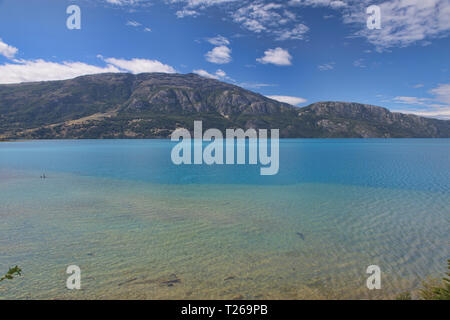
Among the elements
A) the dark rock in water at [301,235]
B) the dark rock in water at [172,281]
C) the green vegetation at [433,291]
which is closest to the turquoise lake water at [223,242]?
the dark rock in water at [172,281]

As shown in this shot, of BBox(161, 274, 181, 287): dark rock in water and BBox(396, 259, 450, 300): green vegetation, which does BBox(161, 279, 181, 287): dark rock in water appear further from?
BBox(396, 259, 450, 300): green vegetation

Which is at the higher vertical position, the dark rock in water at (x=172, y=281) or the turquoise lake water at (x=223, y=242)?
the turquoise lake water at (x=223, y=242)

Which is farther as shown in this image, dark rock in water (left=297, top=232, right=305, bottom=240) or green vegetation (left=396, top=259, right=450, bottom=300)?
dark rock in water (left=297, top=232, right=305, bottom=240)

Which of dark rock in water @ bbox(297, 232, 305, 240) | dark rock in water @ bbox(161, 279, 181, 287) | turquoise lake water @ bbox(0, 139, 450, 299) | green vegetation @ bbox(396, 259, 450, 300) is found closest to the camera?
green vegetation @ bbox(396, 259, 450, 300)

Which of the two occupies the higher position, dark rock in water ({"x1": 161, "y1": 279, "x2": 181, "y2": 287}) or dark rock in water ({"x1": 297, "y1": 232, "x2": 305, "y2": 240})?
dark rock in water ({"x1": 297, "y1": 232, "x2": 305, "y2": 240})

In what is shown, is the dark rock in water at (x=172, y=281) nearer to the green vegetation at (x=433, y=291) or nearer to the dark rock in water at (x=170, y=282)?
the dark rock in water at (x=170, y=282)

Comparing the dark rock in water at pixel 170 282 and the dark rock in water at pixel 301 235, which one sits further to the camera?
the dark rock in water at pixel 301 235

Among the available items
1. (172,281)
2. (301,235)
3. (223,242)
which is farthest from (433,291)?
(172,281)

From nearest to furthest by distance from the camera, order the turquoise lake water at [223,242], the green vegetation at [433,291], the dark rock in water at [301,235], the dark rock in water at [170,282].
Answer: the green vegetation at [433,291], the turquoise lake water at [223,242], the dark rock in water at [170,282], the dark rock in water at [301,235]

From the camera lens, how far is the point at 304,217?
22.7 meters

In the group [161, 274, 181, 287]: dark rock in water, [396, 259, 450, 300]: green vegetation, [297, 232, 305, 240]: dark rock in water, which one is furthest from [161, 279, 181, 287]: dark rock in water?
[396, 259, 450, 300]: green vegetation
